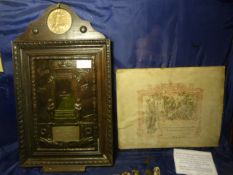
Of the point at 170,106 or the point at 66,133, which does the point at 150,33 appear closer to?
the point at 170,106

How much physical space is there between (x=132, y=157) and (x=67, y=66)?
0.63m

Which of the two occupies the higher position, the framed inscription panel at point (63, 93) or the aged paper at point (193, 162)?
the framed inscription panel at point (63, 93)

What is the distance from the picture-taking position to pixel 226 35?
1.38 meters

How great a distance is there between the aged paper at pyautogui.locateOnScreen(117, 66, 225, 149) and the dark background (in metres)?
0.06

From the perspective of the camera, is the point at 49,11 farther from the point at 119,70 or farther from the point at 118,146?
the point at 118,146

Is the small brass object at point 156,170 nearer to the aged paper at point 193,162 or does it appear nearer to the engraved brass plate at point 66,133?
the aged paper at point 193,162

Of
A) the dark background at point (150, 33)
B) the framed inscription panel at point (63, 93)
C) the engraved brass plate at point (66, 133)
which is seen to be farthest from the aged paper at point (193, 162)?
the engraved brass plate at point (66, 133)

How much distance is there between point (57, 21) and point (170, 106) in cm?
78

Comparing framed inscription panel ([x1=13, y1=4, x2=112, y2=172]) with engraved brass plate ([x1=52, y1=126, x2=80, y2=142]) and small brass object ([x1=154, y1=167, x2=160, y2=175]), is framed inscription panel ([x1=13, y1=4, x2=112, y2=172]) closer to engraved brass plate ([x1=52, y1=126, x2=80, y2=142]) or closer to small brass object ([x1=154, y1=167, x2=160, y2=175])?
engraved brass plate ([x1=52, y1=126, x2=80, y2=142])

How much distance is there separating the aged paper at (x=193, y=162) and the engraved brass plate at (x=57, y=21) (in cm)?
93

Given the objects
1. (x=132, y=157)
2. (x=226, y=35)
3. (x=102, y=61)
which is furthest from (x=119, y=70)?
(x=226, y=35)

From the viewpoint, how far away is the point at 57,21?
1308 mm

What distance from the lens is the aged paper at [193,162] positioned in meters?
1.28

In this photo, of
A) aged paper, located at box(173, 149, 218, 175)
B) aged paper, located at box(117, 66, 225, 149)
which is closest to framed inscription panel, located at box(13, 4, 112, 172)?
aged paper, located at box(117, 66, 225, 149)
